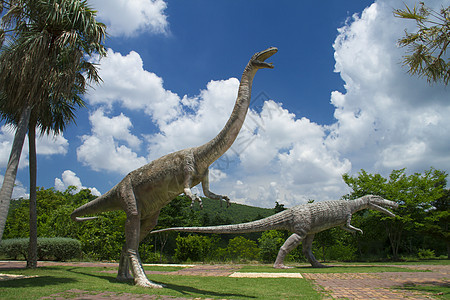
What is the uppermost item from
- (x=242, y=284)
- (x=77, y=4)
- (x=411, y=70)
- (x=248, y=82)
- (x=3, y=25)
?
(x=77, y=4)

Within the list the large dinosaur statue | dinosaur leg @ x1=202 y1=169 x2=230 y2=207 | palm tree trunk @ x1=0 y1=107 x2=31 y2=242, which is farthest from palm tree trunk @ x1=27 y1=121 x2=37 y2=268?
dinosaur leg @ x1=202 y1=169 x2=230 y2=207

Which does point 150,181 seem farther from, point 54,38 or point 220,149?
point 54,38

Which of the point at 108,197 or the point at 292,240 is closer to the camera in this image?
the point at 108,197

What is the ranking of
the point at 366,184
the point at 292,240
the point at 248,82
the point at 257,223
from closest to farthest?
the point at 248,82, the point at 292,240, the point at 257,223, the point at 366,184

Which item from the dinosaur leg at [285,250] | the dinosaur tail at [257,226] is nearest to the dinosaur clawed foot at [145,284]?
the dinosaur tail at [257,226]

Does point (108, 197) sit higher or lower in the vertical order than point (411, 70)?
lower

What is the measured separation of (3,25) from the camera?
7.25 metres

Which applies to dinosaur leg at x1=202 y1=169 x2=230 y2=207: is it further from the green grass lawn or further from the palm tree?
the palm tree

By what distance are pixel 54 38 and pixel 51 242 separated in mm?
11626

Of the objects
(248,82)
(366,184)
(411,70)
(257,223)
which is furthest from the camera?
(366,184)

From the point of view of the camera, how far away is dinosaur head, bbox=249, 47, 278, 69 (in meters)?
6.05

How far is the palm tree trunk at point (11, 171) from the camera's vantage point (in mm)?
6312

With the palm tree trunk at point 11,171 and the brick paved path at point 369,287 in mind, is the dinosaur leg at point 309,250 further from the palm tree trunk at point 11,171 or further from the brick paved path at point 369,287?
the palm tree trunk at point 11,171

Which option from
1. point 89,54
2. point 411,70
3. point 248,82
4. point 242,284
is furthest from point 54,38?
point 411,70
